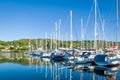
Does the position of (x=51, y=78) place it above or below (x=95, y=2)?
below

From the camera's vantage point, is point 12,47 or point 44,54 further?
point 12,47

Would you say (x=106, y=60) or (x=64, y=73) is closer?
(x=64, y=73)

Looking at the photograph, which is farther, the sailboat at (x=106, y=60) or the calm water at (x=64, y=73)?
the sailboat at (x=106, y=60)

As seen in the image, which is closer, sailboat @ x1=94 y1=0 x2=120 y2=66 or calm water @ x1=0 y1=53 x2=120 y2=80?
calm water @ x1=0 y1=53 x2=120 y2=80

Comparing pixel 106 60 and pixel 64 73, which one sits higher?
pixel 106 60

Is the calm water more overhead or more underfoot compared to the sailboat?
more underfoot

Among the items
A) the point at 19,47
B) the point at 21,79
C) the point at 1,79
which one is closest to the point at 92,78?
the point at 21,79

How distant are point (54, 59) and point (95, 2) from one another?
950 inches

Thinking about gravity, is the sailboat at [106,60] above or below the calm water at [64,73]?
above

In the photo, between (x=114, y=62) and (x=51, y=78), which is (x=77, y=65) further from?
(x=51, y=78)

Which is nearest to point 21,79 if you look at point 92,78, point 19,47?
point 92,78

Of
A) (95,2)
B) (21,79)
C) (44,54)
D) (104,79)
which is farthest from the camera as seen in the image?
(44,54)

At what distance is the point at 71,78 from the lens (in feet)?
111

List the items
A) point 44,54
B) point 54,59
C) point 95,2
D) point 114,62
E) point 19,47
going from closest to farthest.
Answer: point 114,62, point 95,2, point 54,59, point 44,54, point 19,47
